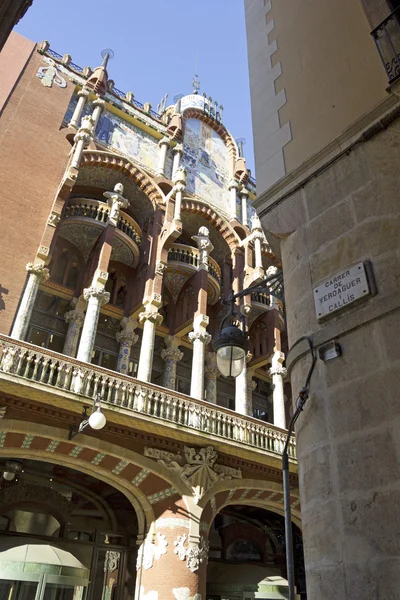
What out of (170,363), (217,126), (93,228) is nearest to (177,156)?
(217,126)

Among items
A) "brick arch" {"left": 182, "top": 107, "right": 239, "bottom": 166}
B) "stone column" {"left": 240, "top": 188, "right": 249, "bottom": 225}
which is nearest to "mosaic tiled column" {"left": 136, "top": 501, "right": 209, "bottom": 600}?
"stone column" {"left": 240, "top": 188, "right": 249, "bottom": 225}

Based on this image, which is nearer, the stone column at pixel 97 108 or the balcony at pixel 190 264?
the balcony at pixel 190 264

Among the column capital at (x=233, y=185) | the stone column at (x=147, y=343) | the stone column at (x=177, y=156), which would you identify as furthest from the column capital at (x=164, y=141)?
the stone column at (x=147, y=343)

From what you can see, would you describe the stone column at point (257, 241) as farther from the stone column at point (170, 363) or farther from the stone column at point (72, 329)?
the stone column at point (72, 329)

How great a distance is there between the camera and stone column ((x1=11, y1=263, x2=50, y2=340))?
41.2 feet

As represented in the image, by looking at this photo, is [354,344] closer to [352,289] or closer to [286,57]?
[352,289]

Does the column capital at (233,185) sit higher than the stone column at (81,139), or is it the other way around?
the column capital at (233,185)

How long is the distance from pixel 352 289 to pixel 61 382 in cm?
911

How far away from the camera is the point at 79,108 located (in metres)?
18.6

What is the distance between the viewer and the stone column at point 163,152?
1958cm

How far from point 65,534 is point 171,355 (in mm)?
6407

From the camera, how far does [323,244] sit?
361 cm

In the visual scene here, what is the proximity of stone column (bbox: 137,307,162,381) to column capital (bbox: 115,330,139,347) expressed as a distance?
3.60 ft

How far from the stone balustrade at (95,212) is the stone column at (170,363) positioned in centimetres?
423
